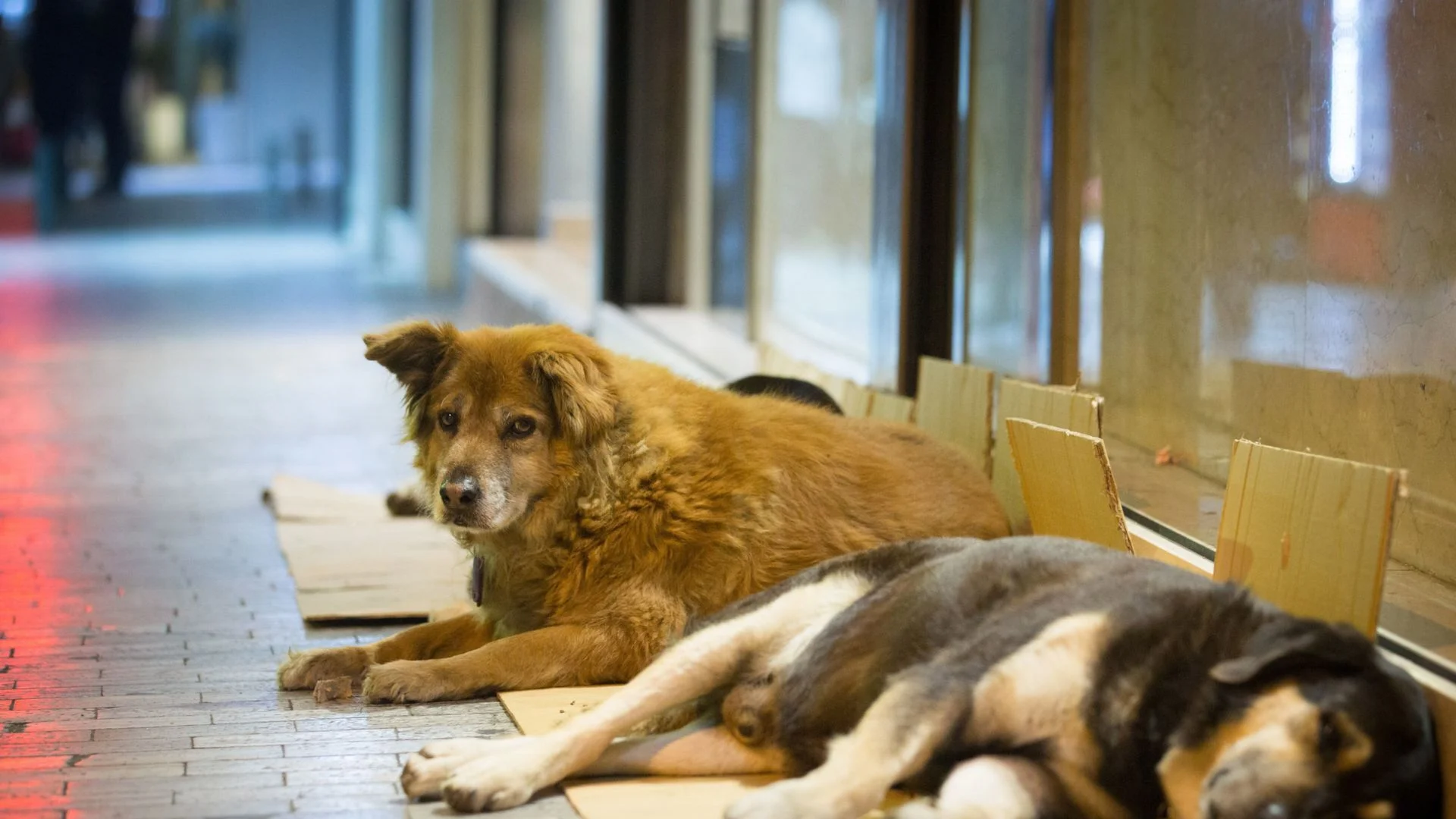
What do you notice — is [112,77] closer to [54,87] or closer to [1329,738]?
[54,87]

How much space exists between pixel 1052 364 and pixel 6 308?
985 cm

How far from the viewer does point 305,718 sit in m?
3.20

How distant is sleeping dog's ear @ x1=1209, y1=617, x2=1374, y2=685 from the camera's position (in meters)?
2.22

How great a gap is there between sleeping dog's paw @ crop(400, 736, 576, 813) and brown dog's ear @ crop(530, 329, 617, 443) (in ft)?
2.90

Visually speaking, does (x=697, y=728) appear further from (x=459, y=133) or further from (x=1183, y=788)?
(x=459, y=133)

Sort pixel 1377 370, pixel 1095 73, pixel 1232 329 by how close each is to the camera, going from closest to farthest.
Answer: pixel 1377 370, pixel 1232 329, pixel 1095 73

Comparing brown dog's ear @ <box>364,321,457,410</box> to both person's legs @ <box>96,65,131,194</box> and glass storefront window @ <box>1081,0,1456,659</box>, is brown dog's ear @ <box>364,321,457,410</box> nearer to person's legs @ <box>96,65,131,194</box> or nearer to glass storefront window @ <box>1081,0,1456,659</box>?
glass storefront window @ <box>1081,0,1456,659</box>

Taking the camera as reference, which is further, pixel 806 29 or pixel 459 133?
pixel 459 133

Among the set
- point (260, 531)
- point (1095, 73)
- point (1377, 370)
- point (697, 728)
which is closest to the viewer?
point (697, 728)

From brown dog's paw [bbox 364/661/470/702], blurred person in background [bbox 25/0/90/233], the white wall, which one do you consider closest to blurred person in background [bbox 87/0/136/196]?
blurred person in background [bbox 25/0/90/233]

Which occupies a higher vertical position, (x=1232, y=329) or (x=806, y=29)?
(x=806, y=29)

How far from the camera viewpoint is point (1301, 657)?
2232mm

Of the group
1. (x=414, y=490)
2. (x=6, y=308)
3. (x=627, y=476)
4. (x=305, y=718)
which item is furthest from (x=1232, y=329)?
(x=6, y=308)

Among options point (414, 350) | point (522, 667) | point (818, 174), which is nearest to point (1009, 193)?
point (818, 174)
